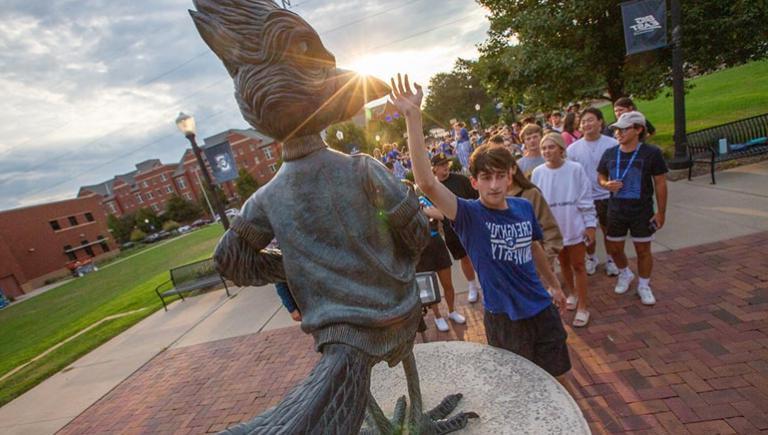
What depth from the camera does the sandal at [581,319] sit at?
11.7ft

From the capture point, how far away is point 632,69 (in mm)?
8883

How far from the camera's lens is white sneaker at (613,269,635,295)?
3932 millimetres

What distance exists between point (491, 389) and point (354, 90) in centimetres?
188

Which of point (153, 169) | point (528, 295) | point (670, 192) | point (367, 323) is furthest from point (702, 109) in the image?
point (153, 169)

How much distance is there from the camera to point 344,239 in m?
1.39

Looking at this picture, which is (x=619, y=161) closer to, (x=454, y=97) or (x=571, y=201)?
(x=571, y=201)

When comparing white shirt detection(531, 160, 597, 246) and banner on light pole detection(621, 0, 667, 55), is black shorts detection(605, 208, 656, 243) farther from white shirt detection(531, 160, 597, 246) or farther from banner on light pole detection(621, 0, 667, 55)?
banner on light pole detection(621, 0, 667, 55)

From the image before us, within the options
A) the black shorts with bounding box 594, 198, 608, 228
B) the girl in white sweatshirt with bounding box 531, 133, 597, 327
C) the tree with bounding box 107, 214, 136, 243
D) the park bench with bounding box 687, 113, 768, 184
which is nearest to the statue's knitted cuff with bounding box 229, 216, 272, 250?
the girl in white sweatshirt with bounding box 531, 133, 597, 327

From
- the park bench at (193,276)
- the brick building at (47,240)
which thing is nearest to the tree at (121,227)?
the brick building at (47,240)

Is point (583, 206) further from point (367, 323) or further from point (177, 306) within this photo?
point (177, 306)

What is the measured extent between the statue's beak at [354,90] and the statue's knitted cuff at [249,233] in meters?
0.57

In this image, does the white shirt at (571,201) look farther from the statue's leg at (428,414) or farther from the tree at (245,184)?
the tree at (245,184)

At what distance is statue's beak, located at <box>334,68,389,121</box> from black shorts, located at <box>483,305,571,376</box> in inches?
66.1

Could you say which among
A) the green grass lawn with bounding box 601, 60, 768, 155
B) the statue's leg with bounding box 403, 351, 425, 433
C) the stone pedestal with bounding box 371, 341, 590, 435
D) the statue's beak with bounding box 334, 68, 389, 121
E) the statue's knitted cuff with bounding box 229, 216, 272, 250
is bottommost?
the green grass lawn with bounding box 601, 60, 768, 155
